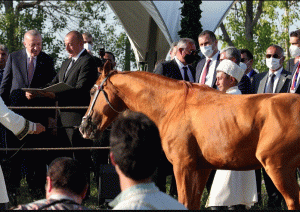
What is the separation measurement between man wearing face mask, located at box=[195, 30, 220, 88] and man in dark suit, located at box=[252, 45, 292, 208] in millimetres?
876

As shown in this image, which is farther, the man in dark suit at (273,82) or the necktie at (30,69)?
the necktie at (30,69)

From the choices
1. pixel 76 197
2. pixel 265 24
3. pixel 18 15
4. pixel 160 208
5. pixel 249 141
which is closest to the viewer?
pixel 160 208

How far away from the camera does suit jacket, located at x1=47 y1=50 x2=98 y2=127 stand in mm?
8438

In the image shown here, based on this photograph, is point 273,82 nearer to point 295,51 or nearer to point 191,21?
point 295,51

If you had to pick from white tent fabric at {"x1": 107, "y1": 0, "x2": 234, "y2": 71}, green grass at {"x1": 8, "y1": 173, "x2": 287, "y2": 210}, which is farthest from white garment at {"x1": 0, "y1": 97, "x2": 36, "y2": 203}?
white tent fabric at {"x1": 107, "y1": 0, "x2": 234, "y2": 71}

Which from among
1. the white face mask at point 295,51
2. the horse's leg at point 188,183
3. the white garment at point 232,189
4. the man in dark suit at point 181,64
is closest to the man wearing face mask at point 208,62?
the man in dark suit at point 181,64

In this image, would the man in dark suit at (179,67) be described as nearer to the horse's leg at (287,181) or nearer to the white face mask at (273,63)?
the white face mask at (273,63)

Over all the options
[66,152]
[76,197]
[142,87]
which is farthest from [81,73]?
→ [76,197]

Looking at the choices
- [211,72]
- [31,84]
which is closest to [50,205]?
[211,72]

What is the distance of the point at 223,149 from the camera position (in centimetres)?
590

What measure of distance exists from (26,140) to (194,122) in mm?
3638

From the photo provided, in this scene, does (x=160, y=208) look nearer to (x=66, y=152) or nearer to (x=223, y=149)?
(x=223, y=149)

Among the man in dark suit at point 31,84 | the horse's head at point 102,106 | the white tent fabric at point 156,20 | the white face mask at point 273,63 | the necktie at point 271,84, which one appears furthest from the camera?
the white tent fabric at point 156,20

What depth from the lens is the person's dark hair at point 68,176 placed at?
3203 millimetres
